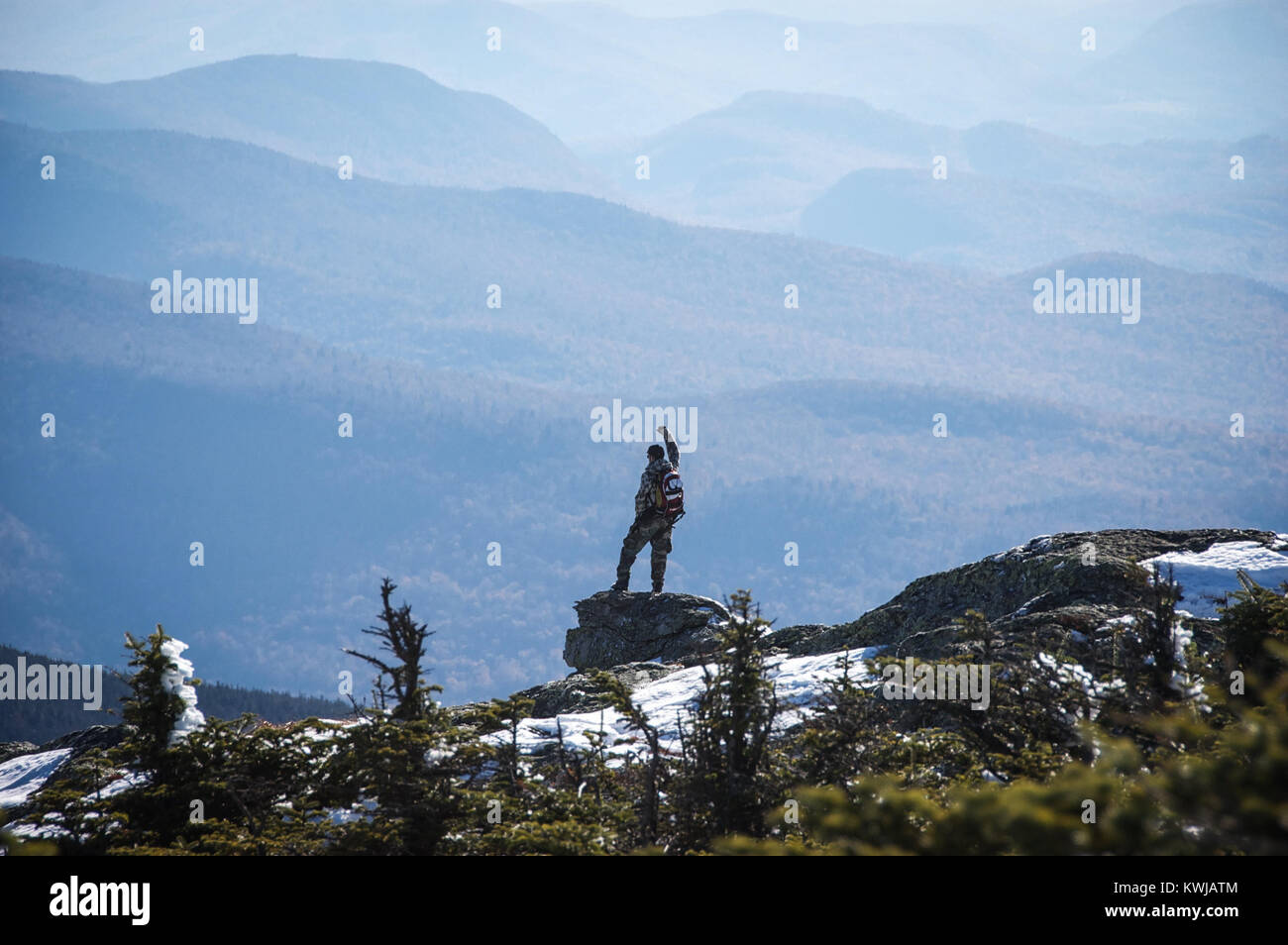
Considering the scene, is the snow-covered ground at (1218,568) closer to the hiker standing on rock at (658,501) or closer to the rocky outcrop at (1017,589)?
the rocky outcrop at (1017,589)

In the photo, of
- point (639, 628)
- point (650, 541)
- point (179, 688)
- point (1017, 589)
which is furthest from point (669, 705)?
point (650, 541)

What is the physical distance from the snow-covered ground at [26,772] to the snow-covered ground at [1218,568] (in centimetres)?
1318

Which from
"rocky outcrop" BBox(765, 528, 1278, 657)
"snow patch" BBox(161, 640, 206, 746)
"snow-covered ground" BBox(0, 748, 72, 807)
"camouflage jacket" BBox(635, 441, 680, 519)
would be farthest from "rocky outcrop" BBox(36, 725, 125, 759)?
"rocky outcrop" BBox(765, 528, 1278, 657)

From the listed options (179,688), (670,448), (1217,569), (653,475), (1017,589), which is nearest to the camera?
(179,688)

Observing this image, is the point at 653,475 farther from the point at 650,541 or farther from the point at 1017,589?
the point at 1017,589

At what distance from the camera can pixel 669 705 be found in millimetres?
12141

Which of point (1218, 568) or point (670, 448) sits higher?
point (670, 448)

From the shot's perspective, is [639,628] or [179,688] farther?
[639,628]

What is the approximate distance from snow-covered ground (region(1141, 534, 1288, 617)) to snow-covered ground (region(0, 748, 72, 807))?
13.2 m

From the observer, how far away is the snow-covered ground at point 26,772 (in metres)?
13.4

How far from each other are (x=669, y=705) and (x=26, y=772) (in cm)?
862

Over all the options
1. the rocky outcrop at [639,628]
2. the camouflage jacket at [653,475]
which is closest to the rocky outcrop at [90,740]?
the rocky outcrop at [639,628]
